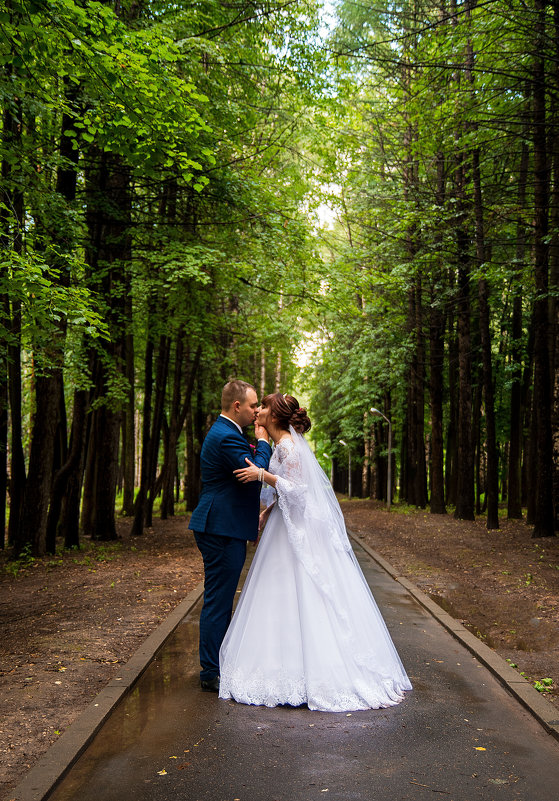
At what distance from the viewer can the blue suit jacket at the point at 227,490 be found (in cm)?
561

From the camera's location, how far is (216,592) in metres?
5.58

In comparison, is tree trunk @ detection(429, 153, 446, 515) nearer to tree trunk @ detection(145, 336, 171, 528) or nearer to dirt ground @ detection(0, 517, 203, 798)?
tree trunk @ detection(145, 336, 171, 528)

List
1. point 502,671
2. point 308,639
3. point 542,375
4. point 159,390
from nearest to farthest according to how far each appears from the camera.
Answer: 1. point 308,639
2. point 502,671
3. point 542,375
4. point 159,390

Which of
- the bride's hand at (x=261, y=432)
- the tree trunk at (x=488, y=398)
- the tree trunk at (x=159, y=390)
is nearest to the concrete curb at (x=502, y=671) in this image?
the bride's hand at (x=261, y=432)

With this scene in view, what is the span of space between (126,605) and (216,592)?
391cm

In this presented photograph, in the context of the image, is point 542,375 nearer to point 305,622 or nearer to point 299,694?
point 305,622

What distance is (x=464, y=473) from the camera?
22.0 metres

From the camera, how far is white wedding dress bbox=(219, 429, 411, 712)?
516 centimetres

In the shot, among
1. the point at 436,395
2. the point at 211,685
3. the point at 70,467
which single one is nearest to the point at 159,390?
the point at 70,467

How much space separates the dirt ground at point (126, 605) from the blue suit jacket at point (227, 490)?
1616 mm

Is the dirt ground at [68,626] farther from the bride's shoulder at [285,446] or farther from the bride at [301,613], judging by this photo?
the bride's shoulder at [285,446]

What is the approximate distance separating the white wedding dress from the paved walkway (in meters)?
0.17

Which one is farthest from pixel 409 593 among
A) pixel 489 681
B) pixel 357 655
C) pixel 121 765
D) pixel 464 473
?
pixel 464 473

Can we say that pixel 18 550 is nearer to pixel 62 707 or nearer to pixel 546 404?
pixel 62 707
